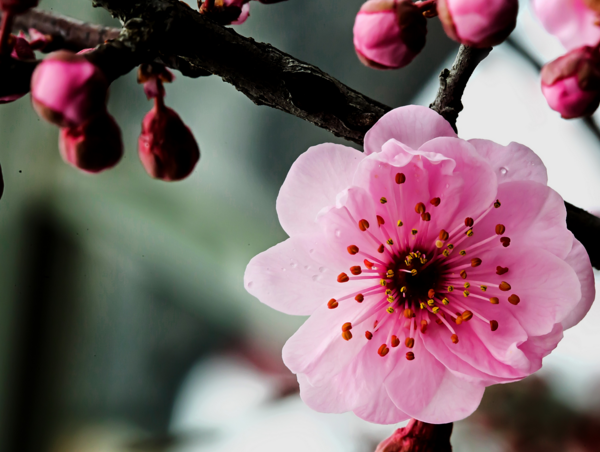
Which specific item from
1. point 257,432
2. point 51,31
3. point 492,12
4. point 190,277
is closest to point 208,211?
point 190,277

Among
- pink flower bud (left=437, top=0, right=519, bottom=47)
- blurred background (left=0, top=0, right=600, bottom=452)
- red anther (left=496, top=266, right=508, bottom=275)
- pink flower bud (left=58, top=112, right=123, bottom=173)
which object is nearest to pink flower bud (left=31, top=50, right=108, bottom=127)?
pink flower bud (left=58, top=112, right=123, bottom=173)

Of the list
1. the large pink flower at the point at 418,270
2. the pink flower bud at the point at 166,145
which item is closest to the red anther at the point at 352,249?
the large pink flower at the point at 418,270

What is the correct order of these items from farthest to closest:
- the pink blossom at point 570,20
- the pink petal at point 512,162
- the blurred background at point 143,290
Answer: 1. the blurred background at point 143,290
2. the pink petal at point 512,162
3. the pink blossom at point 570,20

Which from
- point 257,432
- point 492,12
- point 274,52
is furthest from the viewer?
point 257,432

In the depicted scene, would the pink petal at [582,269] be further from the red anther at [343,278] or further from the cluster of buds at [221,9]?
the cluster of buds at [221,9]

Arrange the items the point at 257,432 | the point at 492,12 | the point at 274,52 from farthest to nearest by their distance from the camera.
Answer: the point at 257,432 < the point at 274,52 < the point at 492,12

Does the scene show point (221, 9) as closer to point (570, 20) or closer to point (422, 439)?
point (570, 20)

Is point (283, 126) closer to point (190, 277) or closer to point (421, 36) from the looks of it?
point (190, 277)

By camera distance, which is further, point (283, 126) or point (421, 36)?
point (283, 126)
